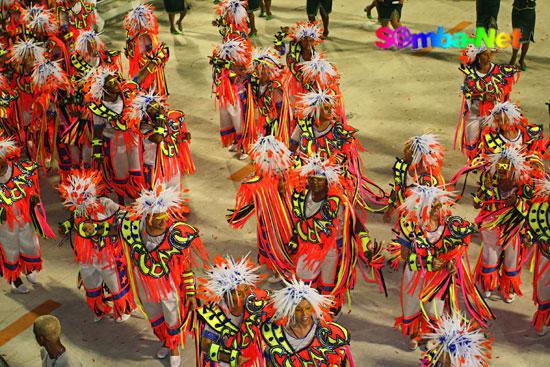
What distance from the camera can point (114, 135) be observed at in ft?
21.3

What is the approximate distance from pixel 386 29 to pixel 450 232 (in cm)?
659

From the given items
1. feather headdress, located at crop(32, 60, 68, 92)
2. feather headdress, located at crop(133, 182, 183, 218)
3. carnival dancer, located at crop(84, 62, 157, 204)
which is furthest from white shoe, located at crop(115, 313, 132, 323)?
feather headdress, located at crop(32, 60, 68, 92)

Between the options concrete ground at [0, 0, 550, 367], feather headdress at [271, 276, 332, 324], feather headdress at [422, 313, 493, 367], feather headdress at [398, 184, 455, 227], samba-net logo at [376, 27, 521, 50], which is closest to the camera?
feather headdress at [422, 313, 493, 367]

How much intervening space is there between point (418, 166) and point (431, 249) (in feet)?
3.21

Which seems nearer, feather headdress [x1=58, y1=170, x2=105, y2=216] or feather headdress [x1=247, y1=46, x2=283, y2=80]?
feather headdress [x1=58, y1=170, x2=105, y2=216]

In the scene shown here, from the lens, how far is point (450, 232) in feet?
15.3

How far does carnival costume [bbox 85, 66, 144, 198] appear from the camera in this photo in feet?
21.1

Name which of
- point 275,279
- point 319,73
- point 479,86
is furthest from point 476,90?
point 275,279

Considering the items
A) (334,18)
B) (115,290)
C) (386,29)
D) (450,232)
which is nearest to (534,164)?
(450,232)

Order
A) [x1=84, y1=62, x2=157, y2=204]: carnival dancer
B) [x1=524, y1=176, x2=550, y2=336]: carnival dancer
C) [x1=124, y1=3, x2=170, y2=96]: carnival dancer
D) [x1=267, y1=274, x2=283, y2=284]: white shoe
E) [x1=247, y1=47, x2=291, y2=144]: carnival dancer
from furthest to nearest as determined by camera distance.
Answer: [x1=124, y1=3, x2=170, y2=96]: carnival dancer
[x1=247, y1=47, x2=291, y2=144]: carnival dancer
[x1=84, y1=62, x2=157, y2=204]: carnival dancer
[x1=267, y1=274, x2=283, y2=284]: white shoe
[x1=524, y1=176, x2=550, y2=336]: carnival dancer

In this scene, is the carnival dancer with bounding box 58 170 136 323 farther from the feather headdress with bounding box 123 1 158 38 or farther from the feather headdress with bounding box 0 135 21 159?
the feather headdress with bounding box 123 1 158 38

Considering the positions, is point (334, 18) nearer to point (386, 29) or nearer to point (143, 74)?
point (386, 29)

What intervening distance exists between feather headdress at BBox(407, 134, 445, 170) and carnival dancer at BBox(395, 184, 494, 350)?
521 millimetres

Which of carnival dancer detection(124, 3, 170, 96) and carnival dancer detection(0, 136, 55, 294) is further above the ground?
carnival dancer detection(124, 3, 170, 96)
